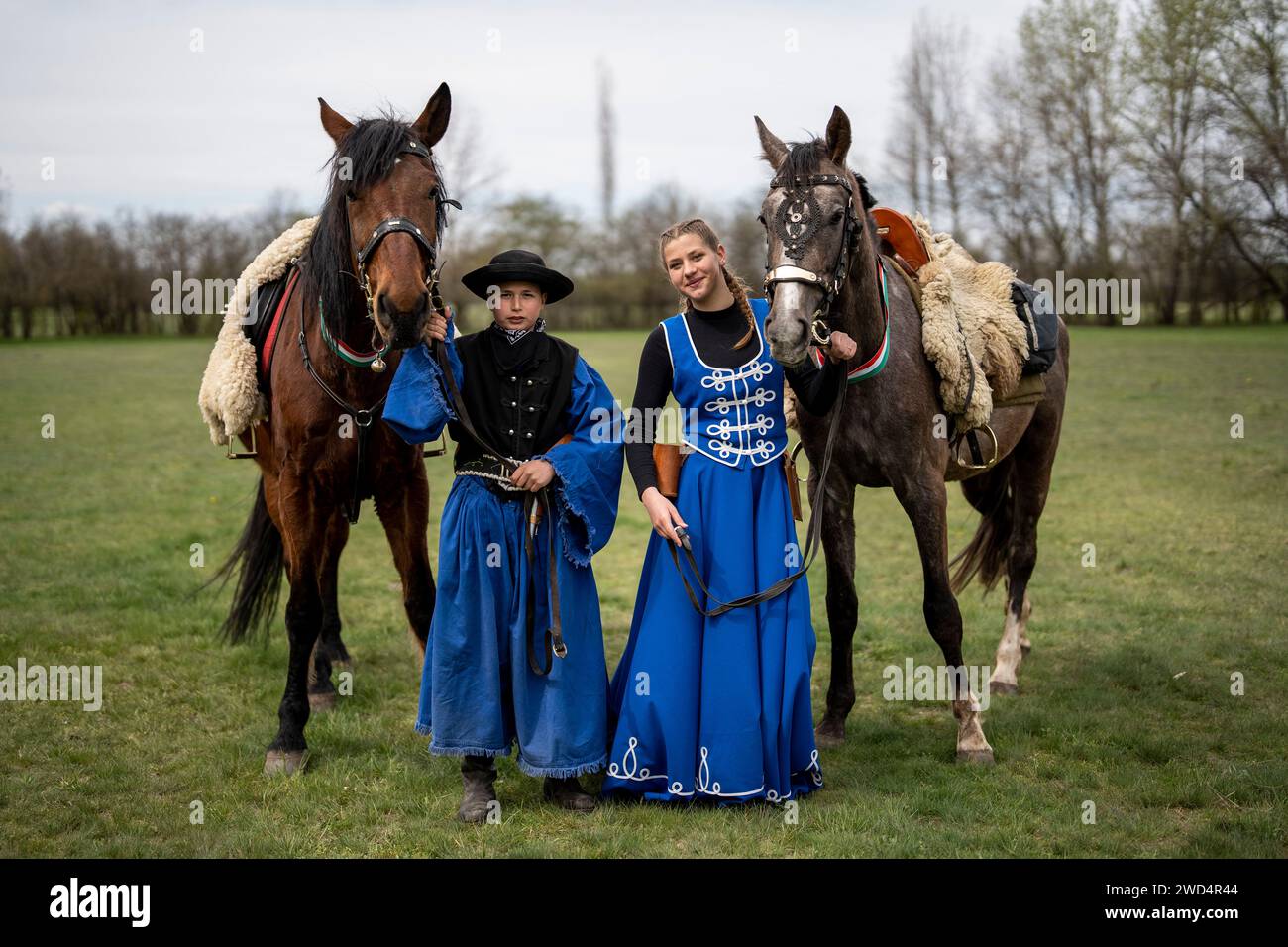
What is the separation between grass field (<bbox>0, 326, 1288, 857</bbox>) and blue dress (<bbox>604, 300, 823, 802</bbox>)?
0.66ft

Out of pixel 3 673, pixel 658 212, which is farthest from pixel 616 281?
pixel 3 673

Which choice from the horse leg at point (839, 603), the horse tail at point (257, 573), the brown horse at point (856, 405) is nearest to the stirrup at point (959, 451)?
the brown horse at point (856, 405)

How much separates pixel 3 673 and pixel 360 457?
299 cm

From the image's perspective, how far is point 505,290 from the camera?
13.3 ft

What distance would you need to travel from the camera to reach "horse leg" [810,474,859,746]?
4.69 meters

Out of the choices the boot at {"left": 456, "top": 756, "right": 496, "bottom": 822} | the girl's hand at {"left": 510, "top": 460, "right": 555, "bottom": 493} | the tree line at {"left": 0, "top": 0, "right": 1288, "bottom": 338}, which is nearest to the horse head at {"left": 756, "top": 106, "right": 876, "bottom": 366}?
the girl's hand at {"left": 510, "top": 460, "right": 555, "bottom": 493}

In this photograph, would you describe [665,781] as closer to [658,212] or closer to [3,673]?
[3,673]

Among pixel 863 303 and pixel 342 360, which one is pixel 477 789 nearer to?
pixel 342 360

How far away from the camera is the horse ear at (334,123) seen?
424 cm

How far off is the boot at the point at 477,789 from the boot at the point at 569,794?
23cm

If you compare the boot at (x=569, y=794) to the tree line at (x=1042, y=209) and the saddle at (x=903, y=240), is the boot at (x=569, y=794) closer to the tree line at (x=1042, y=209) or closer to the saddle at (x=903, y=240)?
the saddle at (x=903, y=240)

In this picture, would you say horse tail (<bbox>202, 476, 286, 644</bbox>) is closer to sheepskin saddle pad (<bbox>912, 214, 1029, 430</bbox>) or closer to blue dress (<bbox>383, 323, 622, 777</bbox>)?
blue dress (<bbox>383, 323, 622, 777</bbox>)

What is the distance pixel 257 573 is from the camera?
20.0ft

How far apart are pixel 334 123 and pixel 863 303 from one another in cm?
233
